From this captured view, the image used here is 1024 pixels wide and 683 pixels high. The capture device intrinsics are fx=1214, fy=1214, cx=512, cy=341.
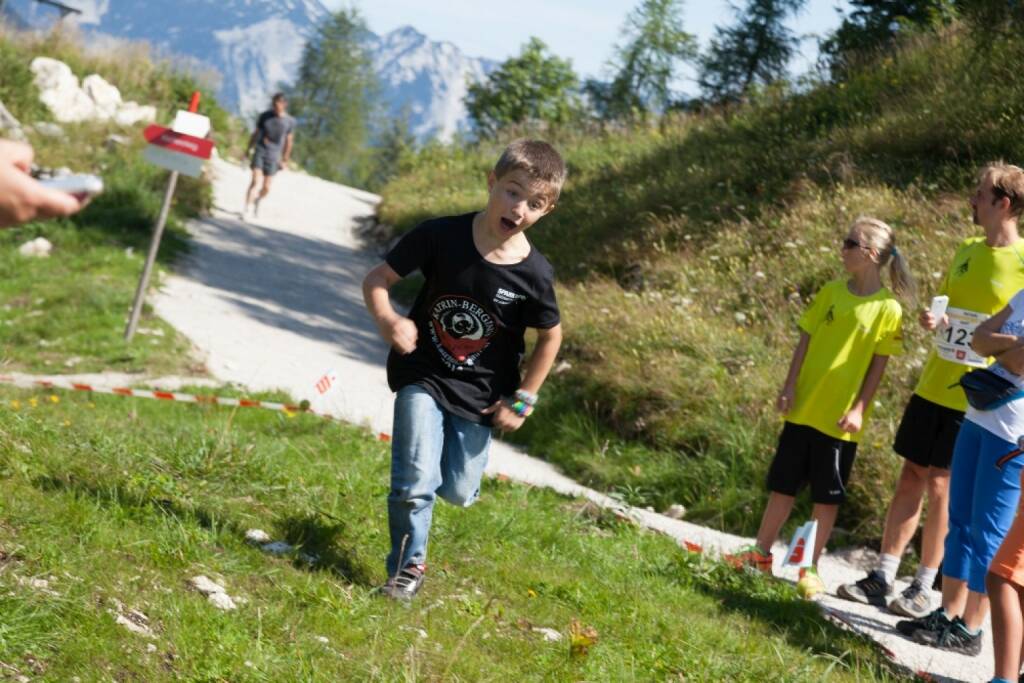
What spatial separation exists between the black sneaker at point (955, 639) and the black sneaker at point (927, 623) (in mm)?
19

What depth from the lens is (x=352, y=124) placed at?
9150 centimetres

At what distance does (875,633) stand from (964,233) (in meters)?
6.39

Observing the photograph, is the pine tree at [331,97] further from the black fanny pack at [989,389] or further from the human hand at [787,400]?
the black fanny pack at [989,389]

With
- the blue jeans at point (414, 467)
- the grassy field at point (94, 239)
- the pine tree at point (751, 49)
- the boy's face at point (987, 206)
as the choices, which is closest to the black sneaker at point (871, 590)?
the boy's face at point (987, 206)

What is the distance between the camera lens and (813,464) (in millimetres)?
6812

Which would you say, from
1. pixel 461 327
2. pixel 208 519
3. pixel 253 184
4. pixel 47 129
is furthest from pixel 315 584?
pixel 47 129

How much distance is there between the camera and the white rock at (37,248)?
1462cm

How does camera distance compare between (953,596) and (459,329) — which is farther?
(953,596)

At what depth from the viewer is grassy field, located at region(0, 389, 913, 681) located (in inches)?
143

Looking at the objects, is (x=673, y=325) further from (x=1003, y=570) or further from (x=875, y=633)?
(x=1003, y=570)

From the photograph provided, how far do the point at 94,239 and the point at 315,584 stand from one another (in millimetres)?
12156

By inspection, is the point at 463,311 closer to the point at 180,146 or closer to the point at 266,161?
the point at 180,146

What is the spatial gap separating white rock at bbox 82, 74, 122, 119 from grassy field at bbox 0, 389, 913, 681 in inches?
722

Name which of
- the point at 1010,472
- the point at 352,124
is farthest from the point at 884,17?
the point at 352,124
